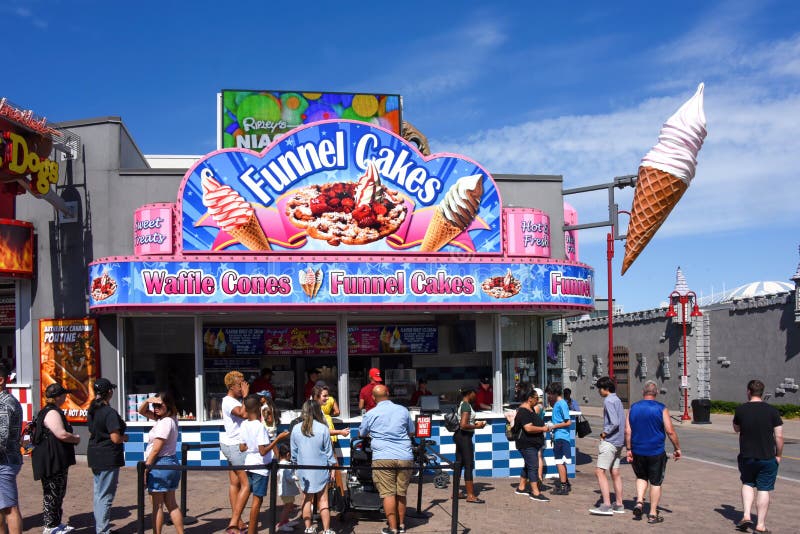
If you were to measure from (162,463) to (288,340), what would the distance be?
551 cm

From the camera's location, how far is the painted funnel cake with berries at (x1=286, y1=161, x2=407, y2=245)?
13.3 m

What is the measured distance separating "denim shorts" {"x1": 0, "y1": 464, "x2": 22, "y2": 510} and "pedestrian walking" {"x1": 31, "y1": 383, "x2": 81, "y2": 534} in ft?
1.69

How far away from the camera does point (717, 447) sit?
1906 centimetres

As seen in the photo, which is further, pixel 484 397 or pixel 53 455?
pixel 484 397

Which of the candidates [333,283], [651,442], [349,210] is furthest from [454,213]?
[651,442]

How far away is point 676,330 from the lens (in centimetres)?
3481

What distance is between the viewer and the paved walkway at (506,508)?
9.20 meters

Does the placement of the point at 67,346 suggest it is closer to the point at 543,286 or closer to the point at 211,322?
the point at 211,322

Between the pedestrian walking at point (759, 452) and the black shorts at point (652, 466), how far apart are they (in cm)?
89

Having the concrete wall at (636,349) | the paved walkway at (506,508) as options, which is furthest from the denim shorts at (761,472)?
the concrete wall at (636,349)

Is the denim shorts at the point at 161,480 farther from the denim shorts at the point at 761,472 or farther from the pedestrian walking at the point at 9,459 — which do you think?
the denim shorts at the point at 761,472

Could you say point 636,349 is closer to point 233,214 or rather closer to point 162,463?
point 233,214

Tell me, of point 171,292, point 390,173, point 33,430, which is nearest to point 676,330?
point 390,173

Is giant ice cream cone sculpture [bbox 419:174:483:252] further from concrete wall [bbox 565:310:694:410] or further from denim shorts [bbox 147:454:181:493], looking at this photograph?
concrete wall [bbox 565:310:694:410]
